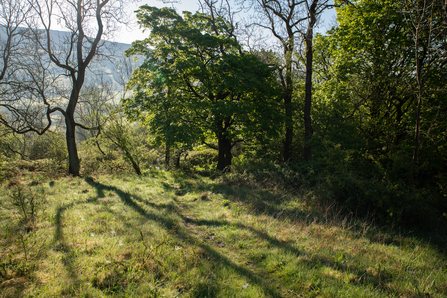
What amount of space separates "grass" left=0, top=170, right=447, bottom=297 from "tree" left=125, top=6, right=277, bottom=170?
672 cm

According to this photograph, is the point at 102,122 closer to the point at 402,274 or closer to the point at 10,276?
the point at 10,276

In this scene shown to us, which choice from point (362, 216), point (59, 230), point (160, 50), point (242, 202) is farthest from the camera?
point (160, 50)

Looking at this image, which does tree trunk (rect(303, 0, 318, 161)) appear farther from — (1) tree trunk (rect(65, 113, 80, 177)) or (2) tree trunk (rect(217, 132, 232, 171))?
(1) tree trunk (rect(65, 113, 80, 177))

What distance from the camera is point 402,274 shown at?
395cm

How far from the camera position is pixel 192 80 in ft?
48.1

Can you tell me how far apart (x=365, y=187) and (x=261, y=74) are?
853 cm

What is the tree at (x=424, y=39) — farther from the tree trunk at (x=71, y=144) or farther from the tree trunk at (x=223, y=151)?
the tree trunk at (x=71, y=144)

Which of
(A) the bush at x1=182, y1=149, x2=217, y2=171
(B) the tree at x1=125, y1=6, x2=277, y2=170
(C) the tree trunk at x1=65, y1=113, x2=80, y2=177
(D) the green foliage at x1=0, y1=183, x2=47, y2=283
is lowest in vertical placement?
(A) the bush at x1=182, y1=149, x2=217, y2=171

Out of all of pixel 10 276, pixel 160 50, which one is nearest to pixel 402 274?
pixel 10 276

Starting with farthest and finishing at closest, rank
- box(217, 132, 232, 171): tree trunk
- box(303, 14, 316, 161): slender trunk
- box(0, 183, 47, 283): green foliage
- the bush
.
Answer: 1. the bush
2. box(217, 132, 232, 171): tree trunk
3. box(303, 14, 316, 161): slender trunk
4. box(0, 183, 47, 283): green foliage

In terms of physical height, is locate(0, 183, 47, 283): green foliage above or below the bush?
above

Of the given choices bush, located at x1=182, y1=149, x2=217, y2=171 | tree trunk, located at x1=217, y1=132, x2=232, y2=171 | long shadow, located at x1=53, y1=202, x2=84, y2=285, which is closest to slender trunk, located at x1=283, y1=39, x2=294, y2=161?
tree trunk, located at x1=217, y1=132, x2=232, y2=171

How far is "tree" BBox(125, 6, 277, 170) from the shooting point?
12523 millimetres

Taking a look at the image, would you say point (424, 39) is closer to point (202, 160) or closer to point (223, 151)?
point (223, 151)
